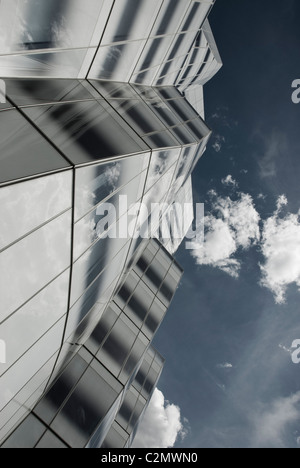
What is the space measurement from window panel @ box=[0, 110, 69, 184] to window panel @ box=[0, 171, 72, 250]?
0.22m

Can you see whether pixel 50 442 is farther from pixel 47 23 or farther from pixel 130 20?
pixel 130 20

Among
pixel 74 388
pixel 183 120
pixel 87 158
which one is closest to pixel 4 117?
pixel 87 158

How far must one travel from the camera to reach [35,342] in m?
9.05

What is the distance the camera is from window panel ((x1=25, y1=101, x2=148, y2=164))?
24.9ft

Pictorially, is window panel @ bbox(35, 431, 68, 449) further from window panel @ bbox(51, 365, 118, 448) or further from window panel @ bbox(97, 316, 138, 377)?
window panel @ bbox(97, 316, 138, 377)

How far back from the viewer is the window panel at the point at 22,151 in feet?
18.9

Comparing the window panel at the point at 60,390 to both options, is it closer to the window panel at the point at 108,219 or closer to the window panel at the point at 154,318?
the window panel at the point at 108,219

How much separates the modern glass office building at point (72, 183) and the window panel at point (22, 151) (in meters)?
0.03

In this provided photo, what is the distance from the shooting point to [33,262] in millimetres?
7148

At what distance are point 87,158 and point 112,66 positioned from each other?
24.4 feet

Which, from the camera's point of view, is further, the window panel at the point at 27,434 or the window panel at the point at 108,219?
the window panel at the point at 27,434

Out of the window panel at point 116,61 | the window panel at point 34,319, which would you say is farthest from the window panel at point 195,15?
the window panel at point 34,319

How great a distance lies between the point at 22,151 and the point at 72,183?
1.48 metres

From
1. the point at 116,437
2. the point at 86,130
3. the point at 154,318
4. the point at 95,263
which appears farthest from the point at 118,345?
the point at 86,130
